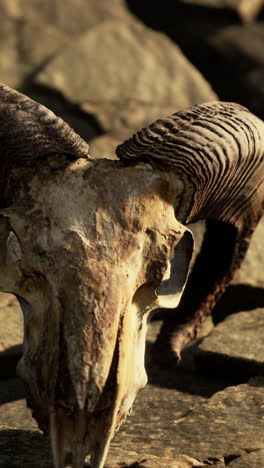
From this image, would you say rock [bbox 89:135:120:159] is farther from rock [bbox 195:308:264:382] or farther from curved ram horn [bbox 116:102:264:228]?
curved ram horn [bbox 116:102:264:228]

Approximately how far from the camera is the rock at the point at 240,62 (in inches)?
360

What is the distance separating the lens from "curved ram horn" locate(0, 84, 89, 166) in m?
4.25

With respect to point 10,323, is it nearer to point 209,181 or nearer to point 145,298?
point 209,181

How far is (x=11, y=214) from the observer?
4.14 metres

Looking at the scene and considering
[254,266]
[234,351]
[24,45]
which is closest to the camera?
[234,351]

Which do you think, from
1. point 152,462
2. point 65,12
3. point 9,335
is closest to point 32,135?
point 152,462

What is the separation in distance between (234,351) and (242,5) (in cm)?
522

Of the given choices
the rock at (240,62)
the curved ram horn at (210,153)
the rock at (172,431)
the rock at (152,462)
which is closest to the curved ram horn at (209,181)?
the curved ram horn at (210,153)

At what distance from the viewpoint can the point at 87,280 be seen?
3.84 meters

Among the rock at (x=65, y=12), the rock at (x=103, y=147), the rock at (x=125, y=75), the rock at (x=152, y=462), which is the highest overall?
the rock at (x=65, y=12)

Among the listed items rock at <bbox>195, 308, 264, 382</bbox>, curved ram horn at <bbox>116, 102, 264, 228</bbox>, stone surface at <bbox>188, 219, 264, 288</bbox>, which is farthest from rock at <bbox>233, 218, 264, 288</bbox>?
curved ram horn at <bbox>116, 102, 264, 228</bbox>

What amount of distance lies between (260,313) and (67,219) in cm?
242

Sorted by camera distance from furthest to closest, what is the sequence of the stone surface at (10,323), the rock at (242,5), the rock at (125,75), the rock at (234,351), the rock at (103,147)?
1. the rock at (242,5)
2. the rock at (125,75)
3. the rock at (103,147)
4. the stone surface at (10,323)
5. the rock at (234,351)

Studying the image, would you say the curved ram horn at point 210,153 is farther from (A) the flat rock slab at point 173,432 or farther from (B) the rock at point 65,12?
(B) the rock at point 65,12
